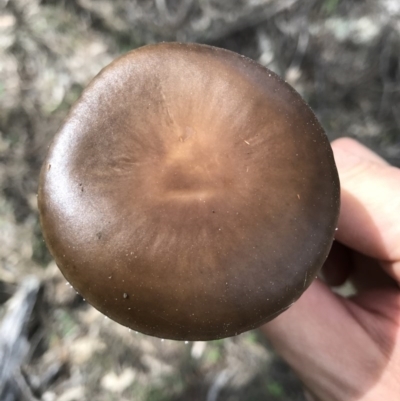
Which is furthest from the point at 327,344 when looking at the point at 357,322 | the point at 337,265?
the point at 337,265

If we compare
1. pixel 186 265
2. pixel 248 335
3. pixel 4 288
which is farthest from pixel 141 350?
pixel 186 265

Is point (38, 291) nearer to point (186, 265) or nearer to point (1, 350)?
point (1, 350)

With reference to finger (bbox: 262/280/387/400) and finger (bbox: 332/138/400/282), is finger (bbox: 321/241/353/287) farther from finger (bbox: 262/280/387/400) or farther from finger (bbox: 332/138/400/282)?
finger (bbox: 262/280/387/400)

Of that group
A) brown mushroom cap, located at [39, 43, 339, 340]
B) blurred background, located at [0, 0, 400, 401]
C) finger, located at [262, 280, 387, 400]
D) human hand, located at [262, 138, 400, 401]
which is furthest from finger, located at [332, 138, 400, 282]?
blurred background, located at [0, 0, 400, 401]

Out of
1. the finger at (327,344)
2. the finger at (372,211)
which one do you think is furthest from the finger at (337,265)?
the finger at (327,344)

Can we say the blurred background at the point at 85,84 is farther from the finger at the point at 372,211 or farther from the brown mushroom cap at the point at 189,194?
the brown mushroom cap at the point at 189,194
